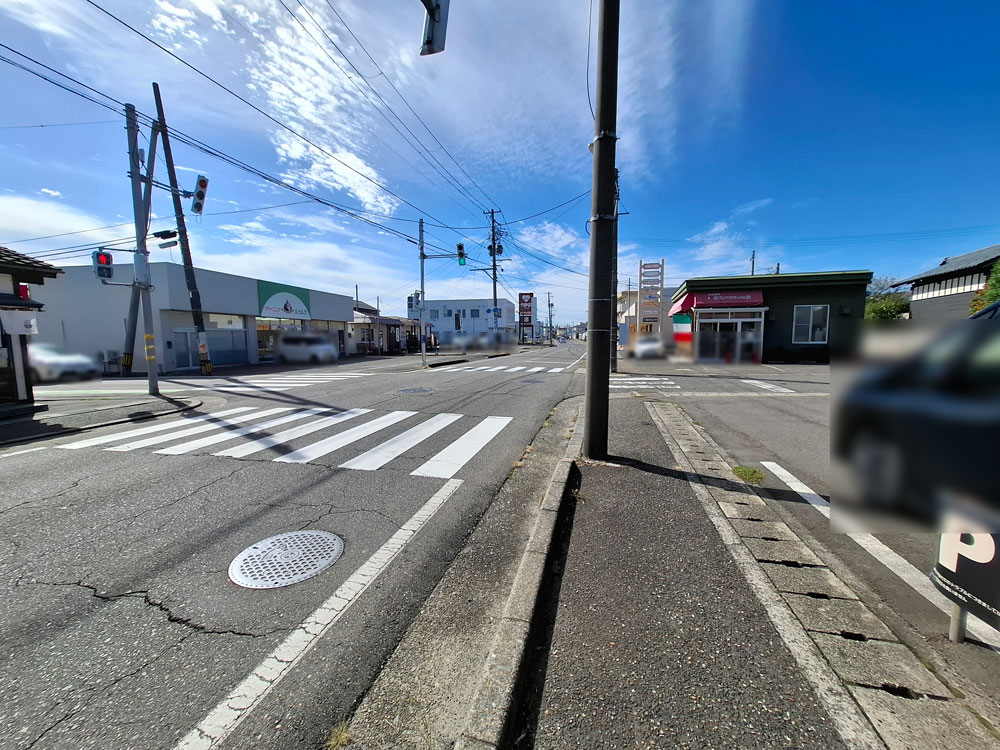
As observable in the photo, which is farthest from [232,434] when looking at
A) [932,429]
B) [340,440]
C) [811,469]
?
[811,469]

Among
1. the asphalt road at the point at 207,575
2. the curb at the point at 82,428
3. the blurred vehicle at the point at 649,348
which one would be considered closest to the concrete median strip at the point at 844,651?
the asphalt road at the point at 207,575

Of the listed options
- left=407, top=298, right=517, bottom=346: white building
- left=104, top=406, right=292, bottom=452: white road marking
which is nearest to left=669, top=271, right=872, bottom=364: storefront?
left=104, top=406, right=292, bottom=452: white road marking

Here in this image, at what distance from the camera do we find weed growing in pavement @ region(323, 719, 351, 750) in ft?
4.86

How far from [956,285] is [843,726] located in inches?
1249

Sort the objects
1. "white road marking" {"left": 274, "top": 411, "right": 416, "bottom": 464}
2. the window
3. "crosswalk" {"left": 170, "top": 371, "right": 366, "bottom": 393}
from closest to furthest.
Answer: "white road marking" {"left": 274, "top": 411, "right": 416, "bottom": 464} < "crosswalk" {"left": 170, "top": 371, "right": 366, "bottom": 393} < the window

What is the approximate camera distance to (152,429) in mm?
7184

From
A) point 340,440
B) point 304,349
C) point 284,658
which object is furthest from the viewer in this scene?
point 304,349

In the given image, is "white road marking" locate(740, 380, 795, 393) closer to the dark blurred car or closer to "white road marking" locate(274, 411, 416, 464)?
"white road marking" locate(274, 411, 416, 464)

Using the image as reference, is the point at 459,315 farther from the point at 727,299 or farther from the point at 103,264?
the point at 103,264

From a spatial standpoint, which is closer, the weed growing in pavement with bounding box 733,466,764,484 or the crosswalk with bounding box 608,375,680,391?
the weed growing in pavement with bounding box 733,466,764,484

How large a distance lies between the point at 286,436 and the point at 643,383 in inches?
449

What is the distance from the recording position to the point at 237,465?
499 cm

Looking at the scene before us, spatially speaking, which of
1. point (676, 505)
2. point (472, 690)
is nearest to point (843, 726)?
point (472, 690)

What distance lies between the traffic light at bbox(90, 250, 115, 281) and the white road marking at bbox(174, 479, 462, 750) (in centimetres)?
1212
